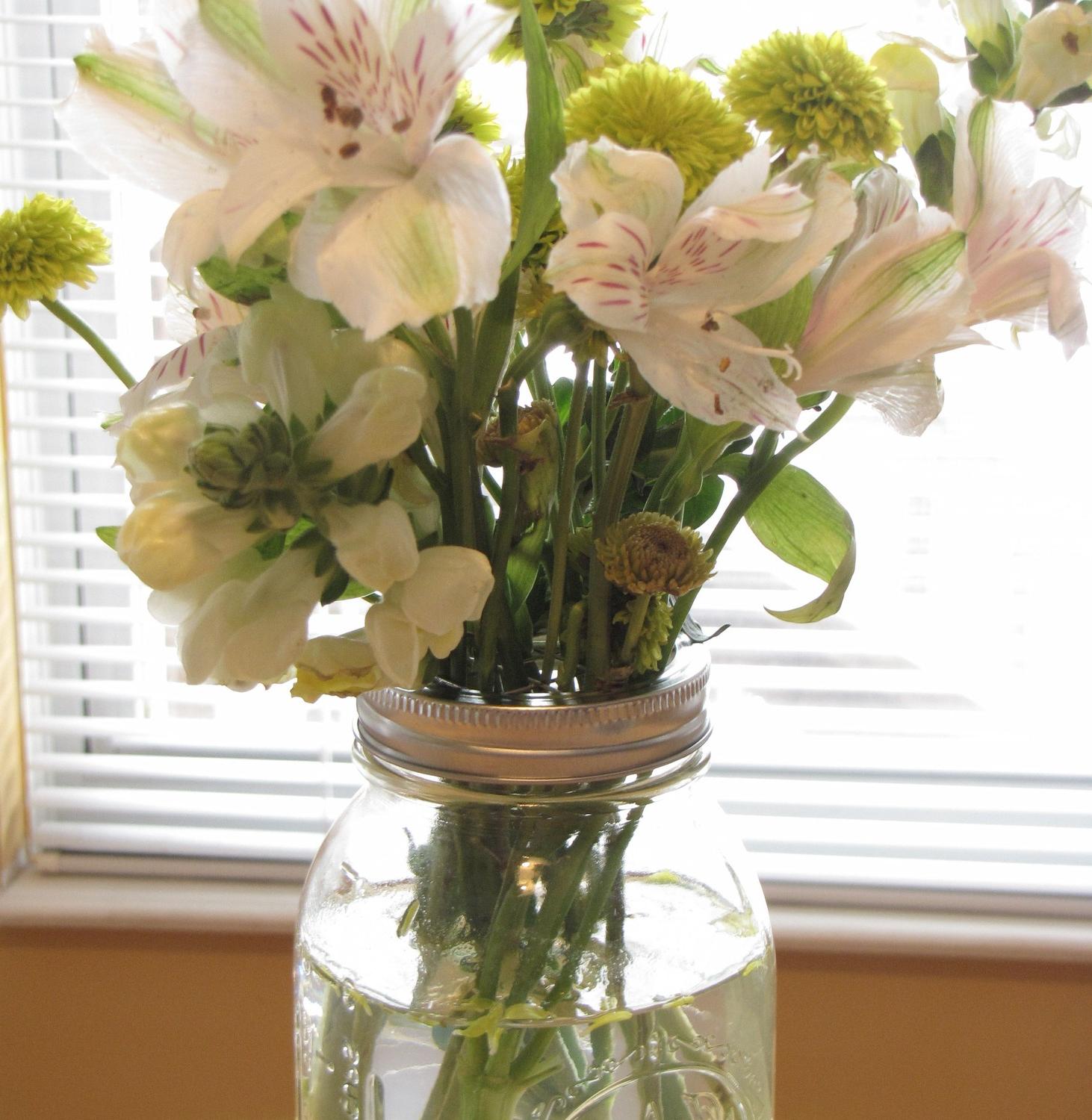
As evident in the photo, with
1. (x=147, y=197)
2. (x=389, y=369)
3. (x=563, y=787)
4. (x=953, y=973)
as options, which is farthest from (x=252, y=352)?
(x=953, y=973)

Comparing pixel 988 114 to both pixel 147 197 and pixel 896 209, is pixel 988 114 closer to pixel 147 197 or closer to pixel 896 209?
pixel 896 209

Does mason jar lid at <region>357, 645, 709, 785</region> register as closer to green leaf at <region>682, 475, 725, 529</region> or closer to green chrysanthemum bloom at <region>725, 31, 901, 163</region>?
green leaf at <region>682, 475, 725, 529</region>

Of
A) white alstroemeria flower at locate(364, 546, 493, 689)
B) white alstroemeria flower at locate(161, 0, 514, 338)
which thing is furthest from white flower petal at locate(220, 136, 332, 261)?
white alstroemeria flower at locate(364, 546, 493, 689)

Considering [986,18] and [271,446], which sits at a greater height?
[986,18]

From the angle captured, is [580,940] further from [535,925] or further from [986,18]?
[986,18]

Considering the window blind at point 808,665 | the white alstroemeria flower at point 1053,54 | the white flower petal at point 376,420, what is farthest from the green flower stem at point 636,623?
the window blind at point 808,665

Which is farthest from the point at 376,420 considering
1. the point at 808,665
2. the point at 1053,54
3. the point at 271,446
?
the point at 808,665

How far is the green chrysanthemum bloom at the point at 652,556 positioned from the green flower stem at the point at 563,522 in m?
0.02

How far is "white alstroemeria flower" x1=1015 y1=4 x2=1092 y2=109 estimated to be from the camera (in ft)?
1.21

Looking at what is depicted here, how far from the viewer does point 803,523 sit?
0.45 meters

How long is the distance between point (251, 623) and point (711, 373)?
15cm

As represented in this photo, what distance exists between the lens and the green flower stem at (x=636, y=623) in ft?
1.33

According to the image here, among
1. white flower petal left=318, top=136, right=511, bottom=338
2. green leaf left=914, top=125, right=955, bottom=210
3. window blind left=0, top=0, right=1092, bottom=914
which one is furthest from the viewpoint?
window blind left=0, top=0, right=1092, bottom=914

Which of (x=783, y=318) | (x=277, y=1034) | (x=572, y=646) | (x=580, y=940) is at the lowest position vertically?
(x=277, y=1034)
